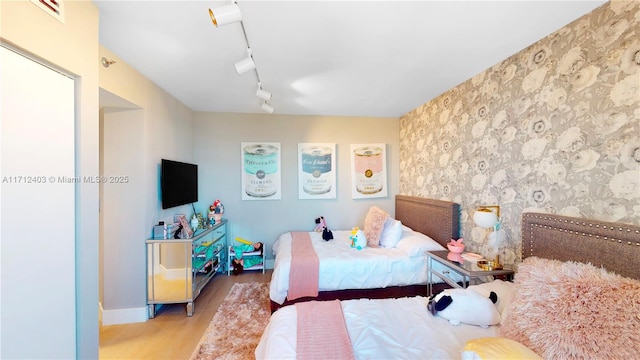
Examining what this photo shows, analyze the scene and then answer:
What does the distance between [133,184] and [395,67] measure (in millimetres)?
2835

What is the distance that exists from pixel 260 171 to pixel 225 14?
8.14 feet

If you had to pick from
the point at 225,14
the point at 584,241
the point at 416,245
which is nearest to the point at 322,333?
the point at 416,245

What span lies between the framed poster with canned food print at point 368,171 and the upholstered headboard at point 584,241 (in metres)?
2.12

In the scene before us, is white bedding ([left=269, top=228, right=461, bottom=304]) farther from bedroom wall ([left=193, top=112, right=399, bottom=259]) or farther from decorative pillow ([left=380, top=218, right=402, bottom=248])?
bedroom wall ([left=193, top=112, right=399, bottom=259])

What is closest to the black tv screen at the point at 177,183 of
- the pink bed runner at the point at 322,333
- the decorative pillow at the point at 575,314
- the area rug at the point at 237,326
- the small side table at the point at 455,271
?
the area rug at the point at 237,326

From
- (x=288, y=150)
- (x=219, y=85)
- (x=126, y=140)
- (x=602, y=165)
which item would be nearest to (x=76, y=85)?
(x=126, y=140)

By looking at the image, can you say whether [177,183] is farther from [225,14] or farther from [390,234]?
[390,234]

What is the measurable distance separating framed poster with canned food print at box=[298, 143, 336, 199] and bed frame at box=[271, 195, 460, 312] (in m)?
1.29

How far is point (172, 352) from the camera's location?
1862mm

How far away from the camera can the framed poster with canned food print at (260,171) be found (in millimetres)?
3521

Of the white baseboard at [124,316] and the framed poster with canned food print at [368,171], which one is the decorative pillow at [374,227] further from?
the white baseboard at [124,316]

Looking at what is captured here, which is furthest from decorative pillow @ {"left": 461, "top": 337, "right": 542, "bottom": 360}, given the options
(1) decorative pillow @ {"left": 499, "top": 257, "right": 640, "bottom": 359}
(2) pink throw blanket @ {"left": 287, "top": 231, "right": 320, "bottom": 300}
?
(2) pink throw blanket @ {"left": 287, "top": 231, "right": 320, "bottom": 300}

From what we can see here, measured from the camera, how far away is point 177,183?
273cm

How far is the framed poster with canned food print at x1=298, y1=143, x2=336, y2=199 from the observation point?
362cm
